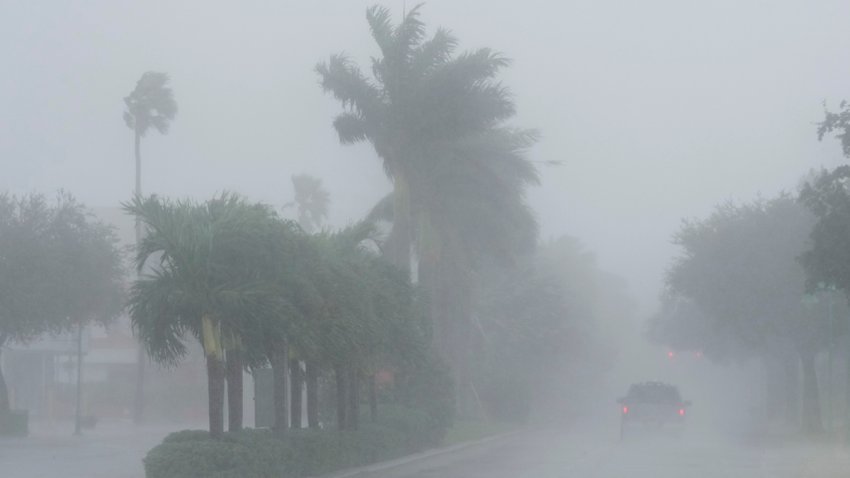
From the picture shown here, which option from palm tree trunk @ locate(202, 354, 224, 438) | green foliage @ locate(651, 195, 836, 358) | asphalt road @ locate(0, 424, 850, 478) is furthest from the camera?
green foliage @ locate(651, 195, 836, 358)

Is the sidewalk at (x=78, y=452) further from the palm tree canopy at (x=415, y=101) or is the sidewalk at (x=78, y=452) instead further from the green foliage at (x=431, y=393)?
the palm tree canopy at (x=415, y=101)

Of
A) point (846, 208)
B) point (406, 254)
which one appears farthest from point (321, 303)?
point (406, 254)

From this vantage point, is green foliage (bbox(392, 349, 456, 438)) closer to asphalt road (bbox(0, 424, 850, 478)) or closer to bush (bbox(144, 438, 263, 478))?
asphalt road (bbox(0, 424, 850, 478))

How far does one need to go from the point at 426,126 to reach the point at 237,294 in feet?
56.0

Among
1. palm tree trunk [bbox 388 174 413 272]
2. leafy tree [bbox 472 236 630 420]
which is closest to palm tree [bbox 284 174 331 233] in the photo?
leafy tree [bbox 472 236 630 420]

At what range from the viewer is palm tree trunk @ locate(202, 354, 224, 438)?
799 inches

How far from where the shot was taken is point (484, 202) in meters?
41.2

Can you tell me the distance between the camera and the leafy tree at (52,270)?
131ft

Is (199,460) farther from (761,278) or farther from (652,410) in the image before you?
(761,278)

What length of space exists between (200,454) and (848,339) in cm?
3505

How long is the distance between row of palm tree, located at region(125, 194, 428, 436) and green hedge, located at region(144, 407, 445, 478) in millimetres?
545

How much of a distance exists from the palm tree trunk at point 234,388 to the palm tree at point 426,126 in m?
14.3

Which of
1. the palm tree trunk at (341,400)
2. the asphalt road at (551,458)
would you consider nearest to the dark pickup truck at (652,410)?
the asphalt road at (551,458)

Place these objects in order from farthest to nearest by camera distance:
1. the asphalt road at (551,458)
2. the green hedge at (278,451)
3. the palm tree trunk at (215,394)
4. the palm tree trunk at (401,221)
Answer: the palm tree trunk at (401,221) < the asphalt road at (551,458) < the palm tree trunk at (215,394) < the green hedge at (278,451)
